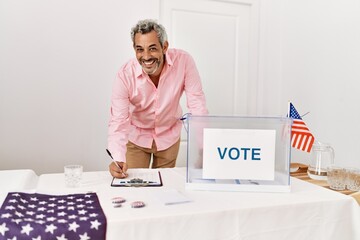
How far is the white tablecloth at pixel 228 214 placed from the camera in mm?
984

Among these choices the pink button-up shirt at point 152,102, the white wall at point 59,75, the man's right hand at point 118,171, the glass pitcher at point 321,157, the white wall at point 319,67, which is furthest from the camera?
the white wall at point 59,75

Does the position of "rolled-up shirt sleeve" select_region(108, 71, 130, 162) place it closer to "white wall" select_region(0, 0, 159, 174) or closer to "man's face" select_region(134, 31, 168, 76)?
"man's face" select_region(134, 31, 168, 76)

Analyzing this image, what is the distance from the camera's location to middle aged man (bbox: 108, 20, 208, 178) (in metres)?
1.62

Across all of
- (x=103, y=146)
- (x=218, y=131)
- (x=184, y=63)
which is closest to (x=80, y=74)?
(x=103, y=146)

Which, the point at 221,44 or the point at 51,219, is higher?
the point at 221,44

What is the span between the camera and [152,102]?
191cm

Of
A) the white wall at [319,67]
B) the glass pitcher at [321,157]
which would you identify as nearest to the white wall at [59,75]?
the white wall at [319,67]

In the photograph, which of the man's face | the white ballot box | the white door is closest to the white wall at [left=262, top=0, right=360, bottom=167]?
the white door

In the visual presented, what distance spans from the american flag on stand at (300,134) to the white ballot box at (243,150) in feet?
0.30

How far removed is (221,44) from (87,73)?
127cm

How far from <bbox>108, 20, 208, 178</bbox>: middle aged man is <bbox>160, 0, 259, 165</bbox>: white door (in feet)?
3.22

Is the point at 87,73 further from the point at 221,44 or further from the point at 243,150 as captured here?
the point at 243,150

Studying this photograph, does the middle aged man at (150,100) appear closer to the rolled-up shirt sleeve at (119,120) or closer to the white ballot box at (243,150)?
the rolled-up shirt sleeve at (119,120)

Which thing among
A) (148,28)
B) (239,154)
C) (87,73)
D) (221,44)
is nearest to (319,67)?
(221,44)
